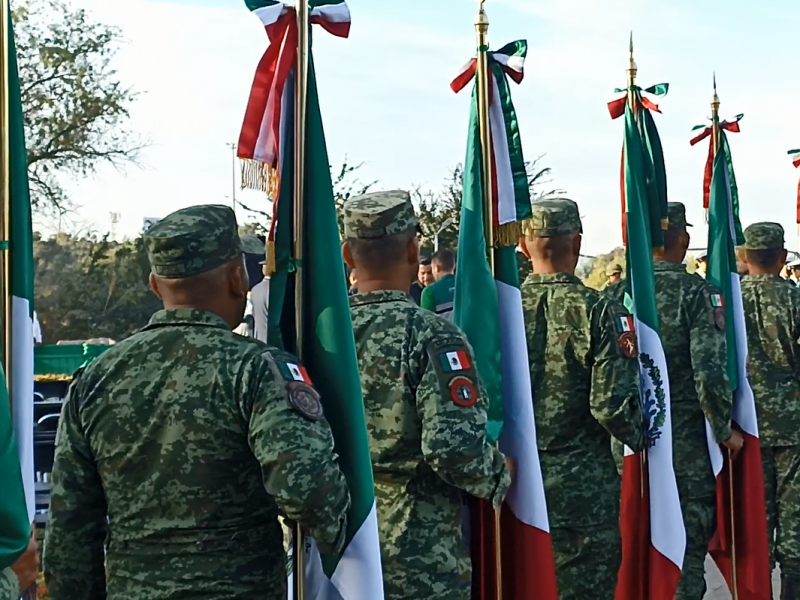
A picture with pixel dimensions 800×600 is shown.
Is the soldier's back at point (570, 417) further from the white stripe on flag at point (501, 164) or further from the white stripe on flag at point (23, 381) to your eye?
the white stripe on flag at point (23, 381)

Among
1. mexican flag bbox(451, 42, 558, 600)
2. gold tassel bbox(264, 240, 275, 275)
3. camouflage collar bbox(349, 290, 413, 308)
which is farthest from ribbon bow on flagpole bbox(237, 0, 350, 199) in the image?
mexican flag bbox(451, 42, 558, 600)

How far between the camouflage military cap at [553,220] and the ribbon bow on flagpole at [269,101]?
1.55 metres

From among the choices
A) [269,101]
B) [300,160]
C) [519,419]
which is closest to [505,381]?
[519,419]

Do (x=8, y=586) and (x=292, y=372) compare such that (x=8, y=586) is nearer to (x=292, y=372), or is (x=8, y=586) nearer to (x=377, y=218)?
(x=292, y=372)

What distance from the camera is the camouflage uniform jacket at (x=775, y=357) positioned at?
6016 mm

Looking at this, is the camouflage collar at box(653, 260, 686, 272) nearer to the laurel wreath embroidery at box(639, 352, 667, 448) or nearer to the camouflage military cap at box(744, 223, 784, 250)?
the laurel wreath embroidery at box(639, 352, 667, 448)

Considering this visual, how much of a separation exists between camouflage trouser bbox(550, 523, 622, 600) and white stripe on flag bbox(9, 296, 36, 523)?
213cm

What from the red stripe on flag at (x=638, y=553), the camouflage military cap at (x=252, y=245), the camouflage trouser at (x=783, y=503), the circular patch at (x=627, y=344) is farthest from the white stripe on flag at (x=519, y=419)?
the camouflage trouser at (x=783, y=503)

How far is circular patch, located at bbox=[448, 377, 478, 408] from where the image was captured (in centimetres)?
316

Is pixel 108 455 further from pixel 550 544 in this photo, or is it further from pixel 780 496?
pixel 780 496

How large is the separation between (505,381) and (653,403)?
1.01 metres

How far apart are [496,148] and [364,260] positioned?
4.32 ft

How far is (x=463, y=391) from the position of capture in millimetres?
3164

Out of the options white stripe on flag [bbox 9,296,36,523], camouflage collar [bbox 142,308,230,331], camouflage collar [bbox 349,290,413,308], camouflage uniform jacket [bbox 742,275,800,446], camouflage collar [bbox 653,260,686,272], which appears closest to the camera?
camouflage collar [bbox 142,308,230,331]
